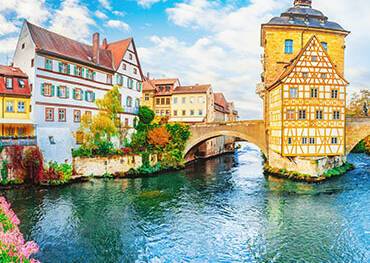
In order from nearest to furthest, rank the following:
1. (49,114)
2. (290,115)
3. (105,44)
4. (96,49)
Result: (49,114) → (290,115) → (96,49) → (105,44)

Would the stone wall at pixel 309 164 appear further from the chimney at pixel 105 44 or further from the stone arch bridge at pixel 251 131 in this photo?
the chimney at pixel 105 44

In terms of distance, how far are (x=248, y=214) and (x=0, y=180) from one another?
55.9ft

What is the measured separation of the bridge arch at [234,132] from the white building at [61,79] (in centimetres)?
1029

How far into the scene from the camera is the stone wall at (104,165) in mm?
24141

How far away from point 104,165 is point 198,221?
42.4ft

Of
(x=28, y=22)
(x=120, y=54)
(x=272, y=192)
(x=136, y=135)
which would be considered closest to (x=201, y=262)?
(x=272, y=192)

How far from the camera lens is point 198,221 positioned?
14.7 m

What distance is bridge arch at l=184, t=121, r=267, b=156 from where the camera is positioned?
2916cm

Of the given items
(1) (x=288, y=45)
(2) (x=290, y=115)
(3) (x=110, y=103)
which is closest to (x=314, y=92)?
(2) (x=290, y=115)

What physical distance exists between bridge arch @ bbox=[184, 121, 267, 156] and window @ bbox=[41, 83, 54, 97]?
575 inches

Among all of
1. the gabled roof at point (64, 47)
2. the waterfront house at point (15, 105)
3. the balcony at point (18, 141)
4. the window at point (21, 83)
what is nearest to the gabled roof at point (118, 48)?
the gabled roof at point (64, 47)

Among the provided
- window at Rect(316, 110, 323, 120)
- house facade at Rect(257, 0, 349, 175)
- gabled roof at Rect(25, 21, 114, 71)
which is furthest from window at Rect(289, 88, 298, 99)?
gabled roof at Rect(25, 21, 114, 71)

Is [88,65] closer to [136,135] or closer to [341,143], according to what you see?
[136,135]

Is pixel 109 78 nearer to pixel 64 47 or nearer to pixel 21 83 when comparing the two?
pixel 64 47
